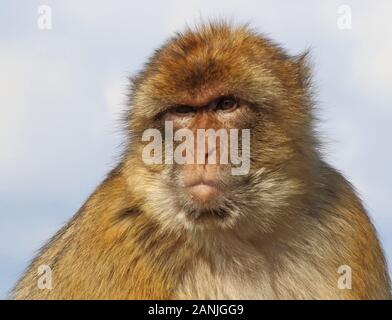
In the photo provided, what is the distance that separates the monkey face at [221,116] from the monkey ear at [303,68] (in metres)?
0.18

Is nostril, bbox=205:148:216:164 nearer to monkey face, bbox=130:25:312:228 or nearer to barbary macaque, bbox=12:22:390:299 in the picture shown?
monkey face, bbox=130:25:312:228

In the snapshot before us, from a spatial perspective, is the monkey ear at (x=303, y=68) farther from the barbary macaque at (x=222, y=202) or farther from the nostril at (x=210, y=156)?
the nostril at (x=210, y=156)

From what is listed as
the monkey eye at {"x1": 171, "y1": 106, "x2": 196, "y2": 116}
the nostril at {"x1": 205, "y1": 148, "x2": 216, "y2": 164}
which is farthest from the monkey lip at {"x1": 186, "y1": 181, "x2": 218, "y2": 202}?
the monkey eye at {"x1": 171, "y1": 106, "x2": 196, "y2": 116}

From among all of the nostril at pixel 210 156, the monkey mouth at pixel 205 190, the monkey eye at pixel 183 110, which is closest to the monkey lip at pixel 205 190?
the monkey mouth at pixel 205 190

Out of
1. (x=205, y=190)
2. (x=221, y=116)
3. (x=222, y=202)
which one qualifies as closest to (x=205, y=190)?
(x=205, y=190)

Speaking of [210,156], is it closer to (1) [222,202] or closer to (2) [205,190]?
(2) [205,190]

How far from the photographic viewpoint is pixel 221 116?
724cm

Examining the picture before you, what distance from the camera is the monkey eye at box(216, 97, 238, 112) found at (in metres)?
7.29

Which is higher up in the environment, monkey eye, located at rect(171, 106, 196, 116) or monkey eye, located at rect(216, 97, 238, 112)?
monkey eye, located at rect(216, 97, 238, 112)

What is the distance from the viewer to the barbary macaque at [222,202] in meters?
7.13

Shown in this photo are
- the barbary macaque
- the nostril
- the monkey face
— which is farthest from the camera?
the barbary macaque
